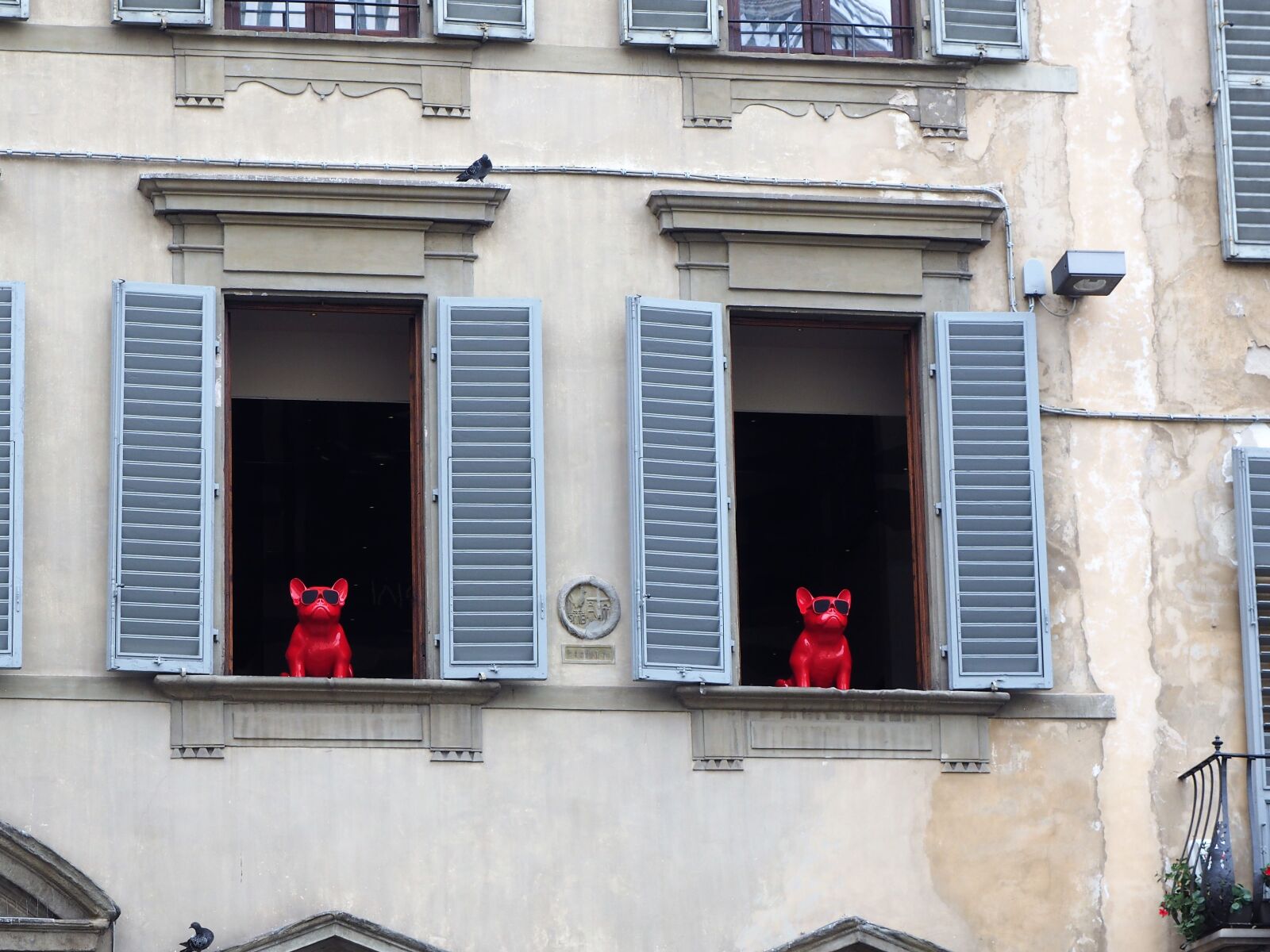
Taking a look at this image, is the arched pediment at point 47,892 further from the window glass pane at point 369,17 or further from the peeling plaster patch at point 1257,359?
the peeling plaster patch at point 1257,359

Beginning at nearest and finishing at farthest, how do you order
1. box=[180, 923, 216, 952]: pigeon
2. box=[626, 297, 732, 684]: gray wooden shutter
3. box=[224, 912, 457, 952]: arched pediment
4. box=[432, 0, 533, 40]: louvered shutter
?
box=[180, 923, 216, 952]: pigeon
box=[224, 912, 457, 952]: arched pediment
box=[626, 297, 732, 684]: gray wooden shutter
box=[432, 0, 533, 40]: louvered shutter

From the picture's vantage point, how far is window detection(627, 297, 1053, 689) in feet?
49.8

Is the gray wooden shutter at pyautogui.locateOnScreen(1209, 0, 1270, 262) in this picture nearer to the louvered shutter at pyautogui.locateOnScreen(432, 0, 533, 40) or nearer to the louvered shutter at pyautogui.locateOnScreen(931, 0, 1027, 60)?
the louvered shutter at pyautogui.locateOnScreen(931, 0, 1027, 60)

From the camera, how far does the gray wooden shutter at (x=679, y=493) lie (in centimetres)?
1505

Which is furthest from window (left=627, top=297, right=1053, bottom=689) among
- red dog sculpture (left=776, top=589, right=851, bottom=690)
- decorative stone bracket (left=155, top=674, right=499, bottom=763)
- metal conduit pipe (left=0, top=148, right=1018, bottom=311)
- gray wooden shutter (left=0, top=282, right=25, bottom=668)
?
gray wooden shutter (left=0, top=282, right=25, bottom=668)

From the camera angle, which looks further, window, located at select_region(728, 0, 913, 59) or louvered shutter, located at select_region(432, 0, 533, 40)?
window, located at select_region(728, 0, 913, 59)

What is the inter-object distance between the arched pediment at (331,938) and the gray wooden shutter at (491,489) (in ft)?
4.23

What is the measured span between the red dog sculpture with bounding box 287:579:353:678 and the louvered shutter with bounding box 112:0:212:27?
2863mm

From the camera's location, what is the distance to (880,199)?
52.1 feet

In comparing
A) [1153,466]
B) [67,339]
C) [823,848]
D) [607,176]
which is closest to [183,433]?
[67,339]

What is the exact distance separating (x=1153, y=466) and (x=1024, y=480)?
0.72 m

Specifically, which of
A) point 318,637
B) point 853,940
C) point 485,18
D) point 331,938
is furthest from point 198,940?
point 485,18

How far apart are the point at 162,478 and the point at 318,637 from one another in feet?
3.46

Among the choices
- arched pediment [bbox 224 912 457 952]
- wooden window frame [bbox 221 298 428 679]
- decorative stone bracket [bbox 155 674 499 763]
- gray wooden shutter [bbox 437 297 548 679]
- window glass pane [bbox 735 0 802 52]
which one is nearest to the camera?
arched pediment [bbox 224 912 457 952]
